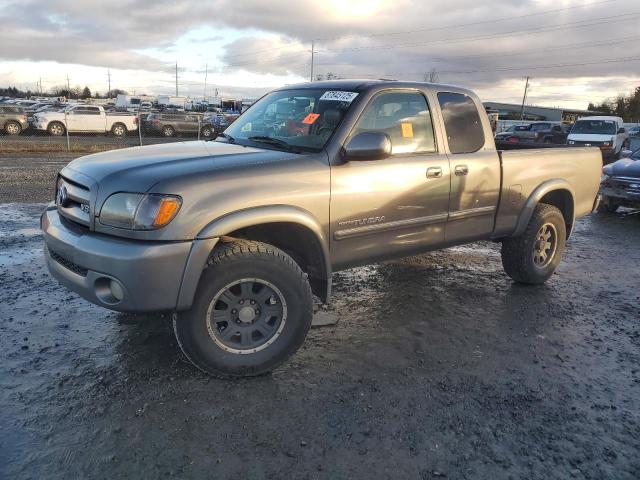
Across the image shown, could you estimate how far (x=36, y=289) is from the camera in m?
4.65

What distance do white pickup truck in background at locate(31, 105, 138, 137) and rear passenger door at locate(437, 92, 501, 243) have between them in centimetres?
2556

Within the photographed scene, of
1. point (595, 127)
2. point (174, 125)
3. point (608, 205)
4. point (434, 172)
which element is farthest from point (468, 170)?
point (174, 125)

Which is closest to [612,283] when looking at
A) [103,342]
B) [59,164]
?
[103,342]

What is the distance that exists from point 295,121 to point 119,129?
26705 mm

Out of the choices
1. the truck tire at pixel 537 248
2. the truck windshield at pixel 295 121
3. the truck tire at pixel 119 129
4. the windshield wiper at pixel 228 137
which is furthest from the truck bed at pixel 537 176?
the truck tire at pixel 119 129

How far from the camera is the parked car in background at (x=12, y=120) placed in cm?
2569

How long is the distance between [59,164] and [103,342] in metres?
12.6

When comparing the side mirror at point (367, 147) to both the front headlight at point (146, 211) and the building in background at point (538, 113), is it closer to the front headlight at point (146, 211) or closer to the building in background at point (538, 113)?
the front headlight at point (146, 211)

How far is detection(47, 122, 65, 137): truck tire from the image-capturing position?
26.2 meters

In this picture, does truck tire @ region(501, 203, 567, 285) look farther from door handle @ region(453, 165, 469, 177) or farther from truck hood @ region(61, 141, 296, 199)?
truck hood @ region(61, 141, 296, 199)

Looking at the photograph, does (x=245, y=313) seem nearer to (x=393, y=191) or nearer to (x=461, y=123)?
(x=393, y=191)

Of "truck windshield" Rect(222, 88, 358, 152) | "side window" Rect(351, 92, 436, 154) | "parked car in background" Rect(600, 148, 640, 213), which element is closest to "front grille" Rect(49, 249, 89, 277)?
"truck windshield" Rect(222, 88, 358, 152)

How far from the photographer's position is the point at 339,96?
3.95 metres

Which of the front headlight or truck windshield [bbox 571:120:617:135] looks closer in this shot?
the front headlight
